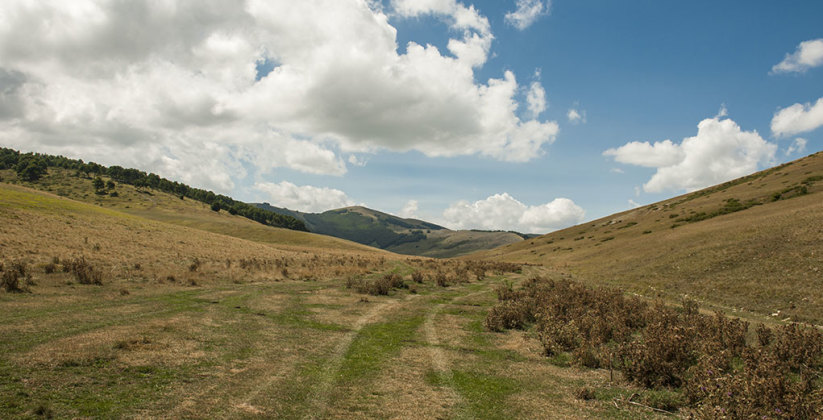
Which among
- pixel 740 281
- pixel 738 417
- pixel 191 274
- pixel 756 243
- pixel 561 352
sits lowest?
pixel 191 274

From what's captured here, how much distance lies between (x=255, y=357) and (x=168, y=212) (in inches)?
6559

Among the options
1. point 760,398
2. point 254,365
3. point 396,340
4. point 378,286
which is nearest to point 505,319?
point 396,340

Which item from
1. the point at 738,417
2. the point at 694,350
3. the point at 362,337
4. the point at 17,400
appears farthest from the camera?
the point at 362,337

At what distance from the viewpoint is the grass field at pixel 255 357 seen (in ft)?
32.4

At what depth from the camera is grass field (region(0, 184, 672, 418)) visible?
9.89 m

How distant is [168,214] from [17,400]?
16397cm

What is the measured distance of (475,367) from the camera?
48.1 feet

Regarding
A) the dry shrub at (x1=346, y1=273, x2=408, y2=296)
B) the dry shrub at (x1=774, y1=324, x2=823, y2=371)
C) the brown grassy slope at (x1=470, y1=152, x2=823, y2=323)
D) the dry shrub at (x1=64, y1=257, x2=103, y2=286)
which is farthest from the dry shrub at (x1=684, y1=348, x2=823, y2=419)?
the dry shrub at (x1=64, y1=257, x2=103, y2=286)

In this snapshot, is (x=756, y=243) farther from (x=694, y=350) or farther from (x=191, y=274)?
(x=191, y=274)

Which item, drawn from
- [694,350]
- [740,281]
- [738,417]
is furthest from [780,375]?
[740,281]

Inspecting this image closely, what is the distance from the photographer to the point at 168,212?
150250 mm

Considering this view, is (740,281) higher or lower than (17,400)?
higher

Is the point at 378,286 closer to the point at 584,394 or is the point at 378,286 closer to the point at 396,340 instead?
the point at 396,340

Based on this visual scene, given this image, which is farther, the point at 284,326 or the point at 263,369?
the point at 284,326
